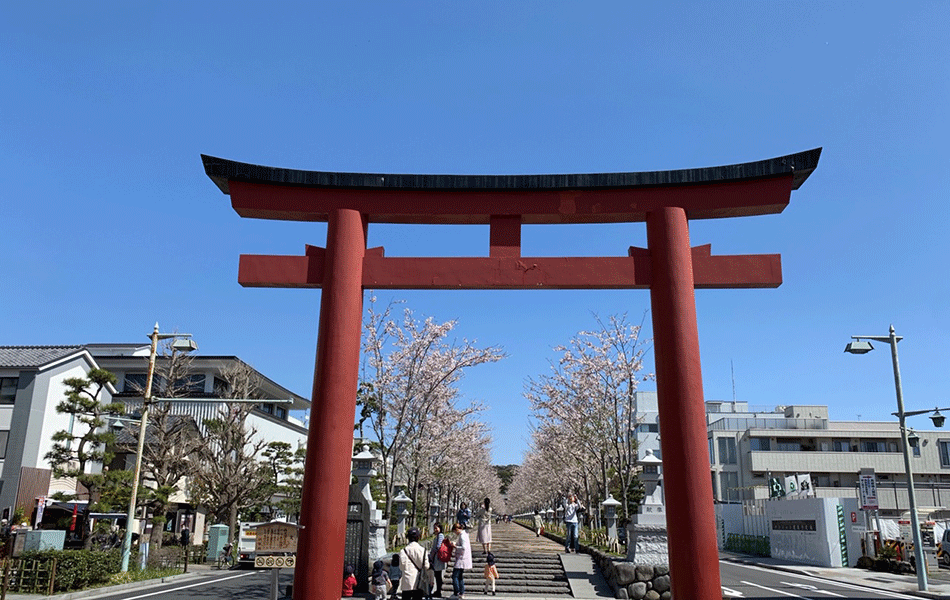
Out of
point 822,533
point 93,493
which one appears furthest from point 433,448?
point 822,533

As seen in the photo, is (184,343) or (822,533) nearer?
(184,343)

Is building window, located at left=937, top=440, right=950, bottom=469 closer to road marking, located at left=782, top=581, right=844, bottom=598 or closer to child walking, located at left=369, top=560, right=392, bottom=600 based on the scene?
road marking, located at left=782, top=581, right=844, bottom=598

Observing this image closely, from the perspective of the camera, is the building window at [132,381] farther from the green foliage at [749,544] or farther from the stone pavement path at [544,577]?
the green foliage at [749,544]

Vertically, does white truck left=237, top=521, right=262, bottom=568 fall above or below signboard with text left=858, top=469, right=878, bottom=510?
below

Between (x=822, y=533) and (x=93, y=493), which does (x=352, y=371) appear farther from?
(x=822, y=533)

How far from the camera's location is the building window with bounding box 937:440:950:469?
54031 millimetres

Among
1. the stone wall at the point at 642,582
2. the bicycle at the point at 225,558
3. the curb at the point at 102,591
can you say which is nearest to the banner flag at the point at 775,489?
the stone wall at the point at 642,582

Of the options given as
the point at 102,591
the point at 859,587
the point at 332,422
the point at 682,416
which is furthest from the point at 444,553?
the point at 859,587

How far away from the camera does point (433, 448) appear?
123ft

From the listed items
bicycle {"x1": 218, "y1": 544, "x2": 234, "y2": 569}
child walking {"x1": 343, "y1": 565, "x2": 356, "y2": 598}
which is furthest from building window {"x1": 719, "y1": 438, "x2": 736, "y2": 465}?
child walking {"x1": 343, "y1": 565, "x2": 356, "y2": 598}

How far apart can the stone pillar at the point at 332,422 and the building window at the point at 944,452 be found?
5906 cm

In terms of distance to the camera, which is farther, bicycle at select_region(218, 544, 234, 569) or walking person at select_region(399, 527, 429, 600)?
bicycle at select_region(218, 544, 234, 569)

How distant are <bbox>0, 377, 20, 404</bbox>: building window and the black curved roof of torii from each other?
3516cm

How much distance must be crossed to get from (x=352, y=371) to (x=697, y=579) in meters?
5.43
